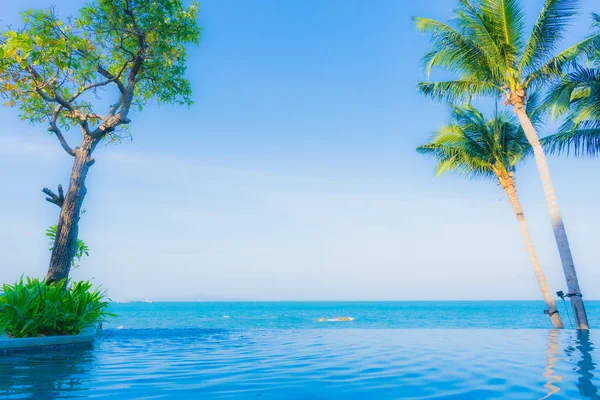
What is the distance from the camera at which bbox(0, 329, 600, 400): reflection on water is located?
4.17 metres

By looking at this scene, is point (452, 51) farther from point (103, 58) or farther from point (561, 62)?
point (103, 58)

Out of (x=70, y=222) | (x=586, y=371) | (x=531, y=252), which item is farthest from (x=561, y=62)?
(x=70, y=222)

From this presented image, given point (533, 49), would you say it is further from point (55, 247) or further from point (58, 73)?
point (55, 247)

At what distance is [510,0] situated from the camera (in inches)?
540

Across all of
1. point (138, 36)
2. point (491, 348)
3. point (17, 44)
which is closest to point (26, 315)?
point (17, 44)

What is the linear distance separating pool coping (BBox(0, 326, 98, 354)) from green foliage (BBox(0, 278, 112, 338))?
245mm

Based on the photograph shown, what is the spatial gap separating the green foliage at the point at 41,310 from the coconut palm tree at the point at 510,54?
1352cm

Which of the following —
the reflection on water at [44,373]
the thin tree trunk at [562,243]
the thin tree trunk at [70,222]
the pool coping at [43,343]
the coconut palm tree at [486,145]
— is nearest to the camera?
the reflection on water at [44,373]

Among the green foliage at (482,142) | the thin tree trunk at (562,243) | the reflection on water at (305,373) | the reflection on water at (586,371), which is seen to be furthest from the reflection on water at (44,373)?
the green foliage at (482,142)

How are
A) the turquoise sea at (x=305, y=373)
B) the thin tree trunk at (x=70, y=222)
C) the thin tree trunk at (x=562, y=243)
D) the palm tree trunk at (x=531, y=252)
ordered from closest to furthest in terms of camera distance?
1. the turquoise sea at (x=305, y=373)
2. the thin tree trunk at (x=70, y=222)
3. the thin tree trunk at (x=562, y=243)
4. the palm tree trunk at (x=531, y=252)

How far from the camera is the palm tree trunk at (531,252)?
14898mm

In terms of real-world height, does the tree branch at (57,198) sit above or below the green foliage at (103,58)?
below

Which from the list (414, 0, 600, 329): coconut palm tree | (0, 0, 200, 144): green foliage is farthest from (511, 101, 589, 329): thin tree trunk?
(0, 0, 200, 144): green foliage

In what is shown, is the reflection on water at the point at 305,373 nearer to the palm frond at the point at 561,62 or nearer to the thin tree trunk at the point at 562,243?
the thin tree trunk at the point at 562,243
